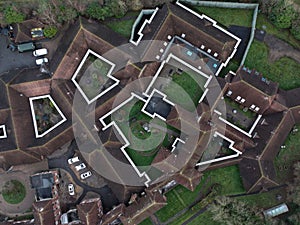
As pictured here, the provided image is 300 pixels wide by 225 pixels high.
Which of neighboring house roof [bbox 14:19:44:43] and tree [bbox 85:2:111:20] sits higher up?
tree [bbox 85:2:111:20]

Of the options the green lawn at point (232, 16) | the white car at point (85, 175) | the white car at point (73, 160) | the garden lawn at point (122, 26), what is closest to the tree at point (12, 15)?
the garden lawn at point (122, 26)

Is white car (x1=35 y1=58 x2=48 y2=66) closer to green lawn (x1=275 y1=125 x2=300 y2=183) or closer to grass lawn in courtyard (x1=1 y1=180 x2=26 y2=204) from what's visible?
grass lawn in courtyard (x1=1 y1=180 x2=26 y2=204)

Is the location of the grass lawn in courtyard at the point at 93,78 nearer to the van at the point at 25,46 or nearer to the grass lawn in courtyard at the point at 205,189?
the van at the point at 25,46

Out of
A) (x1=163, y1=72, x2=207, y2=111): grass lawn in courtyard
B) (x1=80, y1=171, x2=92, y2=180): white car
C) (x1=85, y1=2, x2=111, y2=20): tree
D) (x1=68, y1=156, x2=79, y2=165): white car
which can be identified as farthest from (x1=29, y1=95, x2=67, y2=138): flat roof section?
(x1=163, y1=72, x2=207, y2=111): grass lawn in courtyard

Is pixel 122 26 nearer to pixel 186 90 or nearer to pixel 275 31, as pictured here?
pixel 186 90

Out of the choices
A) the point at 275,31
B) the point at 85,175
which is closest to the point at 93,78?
the point at 85,175
